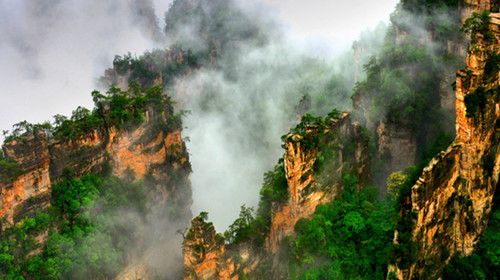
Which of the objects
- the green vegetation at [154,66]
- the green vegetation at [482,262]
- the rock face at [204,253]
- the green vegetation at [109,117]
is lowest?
the green vegetation at [482,262]

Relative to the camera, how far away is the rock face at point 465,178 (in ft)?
79.4

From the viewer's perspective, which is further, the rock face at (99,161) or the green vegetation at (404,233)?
the rock face at (99,161)

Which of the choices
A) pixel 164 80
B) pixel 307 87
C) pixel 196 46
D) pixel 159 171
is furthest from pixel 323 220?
pixel 196 46

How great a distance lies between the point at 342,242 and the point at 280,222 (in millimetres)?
4841

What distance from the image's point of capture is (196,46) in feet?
311

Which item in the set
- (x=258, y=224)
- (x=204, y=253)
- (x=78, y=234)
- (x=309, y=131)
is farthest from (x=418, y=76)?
(x=78, y=234)

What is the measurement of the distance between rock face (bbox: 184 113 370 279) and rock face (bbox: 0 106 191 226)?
14.8 m

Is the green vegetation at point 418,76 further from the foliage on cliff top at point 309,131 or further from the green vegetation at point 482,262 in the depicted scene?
the green vegetation at point 482,262

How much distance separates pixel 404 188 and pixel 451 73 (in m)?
19.0

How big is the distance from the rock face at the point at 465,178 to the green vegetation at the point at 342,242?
319cm

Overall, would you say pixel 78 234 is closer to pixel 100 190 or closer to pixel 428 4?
pixel 100 190

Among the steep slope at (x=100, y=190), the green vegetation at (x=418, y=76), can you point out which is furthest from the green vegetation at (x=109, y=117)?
the green vegetation at (x=418, y=76)

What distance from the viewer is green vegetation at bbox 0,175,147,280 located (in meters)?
33.9

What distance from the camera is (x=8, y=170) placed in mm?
34438
